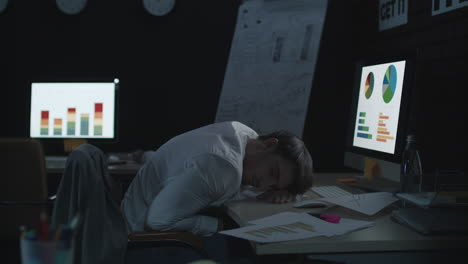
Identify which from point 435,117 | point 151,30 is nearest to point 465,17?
point 435,117

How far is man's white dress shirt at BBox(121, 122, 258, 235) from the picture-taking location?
5.20ft

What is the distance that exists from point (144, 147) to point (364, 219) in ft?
7.57

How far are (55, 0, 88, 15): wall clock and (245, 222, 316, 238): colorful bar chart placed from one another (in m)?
2.68

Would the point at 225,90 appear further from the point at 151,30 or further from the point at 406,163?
the point at 406,163

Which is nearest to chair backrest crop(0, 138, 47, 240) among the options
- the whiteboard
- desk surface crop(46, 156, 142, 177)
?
desk surface crop(46, 156, 142, 177)

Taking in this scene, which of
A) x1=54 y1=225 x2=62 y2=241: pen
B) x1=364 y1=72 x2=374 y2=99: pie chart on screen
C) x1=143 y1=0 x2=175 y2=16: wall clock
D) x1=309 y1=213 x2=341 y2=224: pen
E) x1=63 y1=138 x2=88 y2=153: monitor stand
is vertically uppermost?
x1=143 y1=0 x2=175 y2=16: wall clock

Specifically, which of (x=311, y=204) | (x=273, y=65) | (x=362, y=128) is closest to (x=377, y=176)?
(x=362, y=128)

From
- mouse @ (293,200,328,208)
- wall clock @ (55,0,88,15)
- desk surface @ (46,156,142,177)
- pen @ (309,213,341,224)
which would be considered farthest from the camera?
wall clock @ (55,0,88,15)

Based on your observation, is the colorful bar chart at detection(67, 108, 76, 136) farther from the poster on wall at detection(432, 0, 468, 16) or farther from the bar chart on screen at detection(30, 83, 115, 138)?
the poster on wall at detection(432, 0, 468, 16)

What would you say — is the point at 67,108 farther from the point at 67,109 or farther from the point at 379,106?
the point at 379,106

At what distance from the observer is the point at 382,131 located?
6.48 ft

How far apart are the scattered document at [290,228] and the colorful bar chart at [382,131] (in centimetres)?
55

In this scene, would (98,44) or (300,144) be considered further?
(98,44)

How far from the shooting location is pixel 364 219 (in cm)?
156
